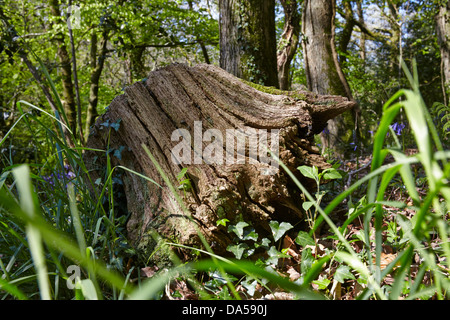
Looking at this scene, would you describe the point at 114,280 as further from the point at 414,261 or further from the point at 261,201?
the point at 414,261

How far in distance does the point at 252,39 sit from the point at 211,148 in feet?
6.66

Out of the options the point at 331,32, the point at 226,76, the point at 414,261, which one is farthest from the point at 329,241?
the point at 331,32

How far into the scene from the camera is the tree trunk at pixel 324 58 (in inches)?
194

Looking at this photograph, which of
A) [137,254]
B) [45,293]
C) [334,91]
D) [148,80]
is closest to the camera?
[45,293]

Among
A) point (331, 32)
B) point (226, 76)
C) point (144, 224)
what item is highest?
point (331, 32)

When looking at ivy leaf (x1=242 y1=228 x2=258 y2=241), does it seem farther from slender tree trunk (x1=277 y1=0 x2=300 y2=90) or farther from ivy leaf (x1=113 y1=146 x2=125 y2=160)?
slender tree trunk (x1=277 y1=0 x2=300 y2=90)

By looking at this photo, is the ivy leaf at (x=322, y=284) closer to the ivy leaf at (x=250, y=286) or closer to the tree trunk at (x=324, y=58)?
the ivy leaf at (x=250, y=286)

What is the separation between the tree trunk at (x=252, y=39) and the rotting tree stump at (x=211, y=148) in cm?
139

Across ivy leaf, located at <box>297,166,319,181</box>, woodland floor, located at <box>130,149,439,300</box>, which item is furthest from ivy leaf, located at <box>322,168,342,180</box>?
woodland floor, located at <box>130,149,439,300</box>

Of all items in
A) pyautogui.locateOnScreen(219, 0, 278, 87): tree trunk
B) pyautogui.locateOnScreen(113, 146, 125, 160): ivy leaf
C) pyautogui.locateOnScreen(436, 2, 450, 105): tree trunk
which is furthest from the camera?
pyautogui.locateOnScreen(436, 2, 450, 105): tree trunk

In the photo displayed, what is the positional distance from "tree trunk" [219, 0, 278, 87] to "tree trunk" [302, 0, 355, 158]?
173 cm

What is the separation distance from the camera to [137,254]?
1.69 metres

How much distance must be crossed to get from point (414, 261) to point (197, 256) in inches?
44.4

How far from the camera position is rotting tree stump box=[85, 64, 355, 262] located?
1769 mm
